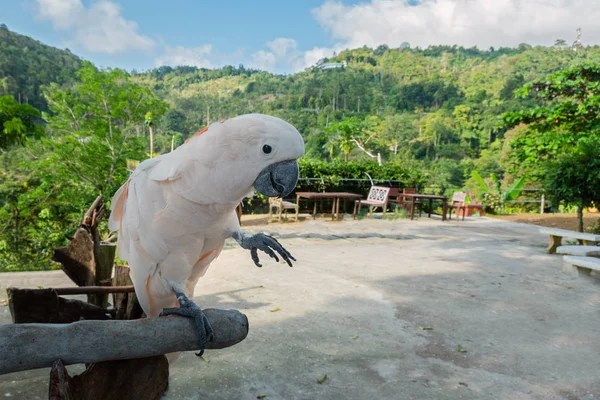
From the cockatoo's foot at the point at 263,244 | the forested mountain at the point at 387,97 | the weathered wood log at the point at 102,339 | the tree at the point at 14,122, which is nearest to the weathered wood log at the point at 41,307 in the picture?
the weathered wood log at the point at 102,339

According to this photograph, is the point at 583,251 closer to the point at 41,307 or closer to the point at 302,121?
the point at 41,307

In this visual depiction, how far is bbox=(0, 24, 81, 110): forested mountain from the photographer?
2046 cm

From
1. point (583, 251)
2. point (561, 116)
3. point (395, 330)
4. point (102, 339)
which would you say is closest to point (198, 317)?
point (102, 339)

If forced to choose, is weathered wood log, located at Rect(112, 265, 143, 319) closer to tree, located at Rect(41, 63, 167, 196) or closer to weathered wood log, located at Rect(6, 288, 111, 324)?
weathered wood log, located at Rect(6, 288, 111, 324)

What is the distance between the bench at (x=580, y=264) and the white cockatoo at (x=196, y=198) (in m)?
4.19

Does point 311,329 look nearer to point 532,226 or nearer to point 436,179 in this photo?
point 532,226

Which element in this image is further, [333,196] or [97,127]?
[333,196]

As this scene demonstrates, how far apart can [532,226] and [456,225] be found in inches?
71.2

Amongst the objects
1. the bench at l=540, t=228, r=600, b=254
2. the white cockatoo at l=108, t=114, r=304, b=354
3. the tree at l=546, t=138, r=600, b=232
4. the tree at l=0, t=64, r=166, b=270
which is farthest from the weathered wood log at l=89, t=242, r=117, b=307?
the tree at l=546, t=138, r=600, b=232

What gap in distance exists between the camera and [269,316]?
10.8 ft

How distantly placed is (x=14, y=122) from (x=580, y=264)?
6.56 m

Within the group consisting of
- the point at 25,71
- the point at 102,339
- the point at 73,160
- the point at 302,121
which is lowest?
the point at 102,339

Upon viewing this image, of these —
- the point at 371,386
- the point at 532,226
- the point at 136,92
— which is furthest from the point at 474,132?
the point at 371,386

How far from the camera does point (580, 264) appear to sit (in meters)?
4.46
